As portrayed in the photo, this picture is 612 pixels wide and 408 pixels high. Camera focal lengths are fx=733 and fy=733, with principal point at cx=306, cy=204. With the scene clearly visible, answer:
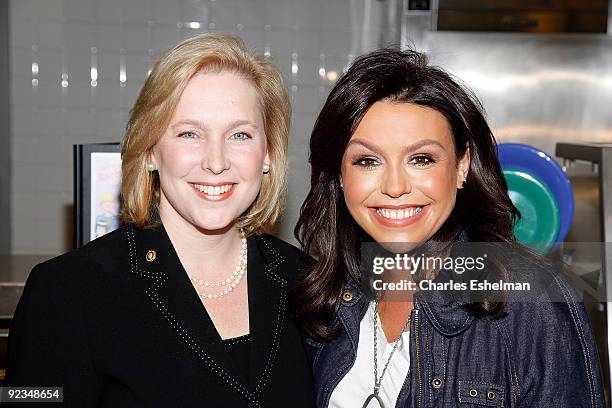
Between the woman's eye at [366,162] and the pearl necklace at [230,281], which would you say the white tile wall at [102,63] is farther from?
the woman's eye at [366,162]

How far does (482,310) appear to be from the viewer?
1.22 m

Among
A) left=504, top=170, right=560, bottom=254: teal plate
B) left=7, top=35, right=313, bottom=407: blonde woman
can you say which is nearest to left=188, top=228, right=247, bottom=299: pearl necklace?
left=7, top=35, right=313, bottom=407: blonde woman

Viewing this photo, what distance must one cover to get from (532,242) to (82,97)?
196 centimetres

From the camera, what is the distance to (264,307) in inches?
53.1

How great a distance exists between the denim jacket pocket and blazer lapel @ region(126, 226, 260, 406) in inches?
13.4

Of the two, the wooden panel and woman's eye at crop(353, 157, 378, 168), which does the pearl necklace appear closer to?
woman's eye at crop(353, 157, 378, 168)

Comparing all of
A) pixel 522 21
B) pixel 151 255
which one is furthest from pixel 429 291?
pixel 522 21

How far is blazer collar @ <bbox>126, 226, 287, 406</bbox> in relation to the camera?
122cm

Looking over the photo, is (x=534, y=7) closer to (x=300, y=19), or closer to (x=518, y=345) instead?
(x=300, y=19)

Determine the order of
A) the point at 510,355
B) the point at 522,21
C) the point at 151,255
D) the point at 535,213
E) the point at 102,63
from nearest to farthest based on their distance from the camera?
the point at 510,355 → the point at 151,255 → the point at 535,213 → the point at 522,21 → the point at 102,63

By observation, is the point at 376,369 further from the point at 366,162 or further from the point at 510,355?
the point at 366,162

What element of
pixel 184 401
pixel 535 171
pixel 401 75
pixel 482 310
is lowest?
pixel 184 401

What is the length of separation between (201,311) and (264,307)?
14 cm

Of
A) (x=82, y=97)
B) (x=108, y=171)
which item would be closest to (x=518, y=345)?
(x=108, y=171)
